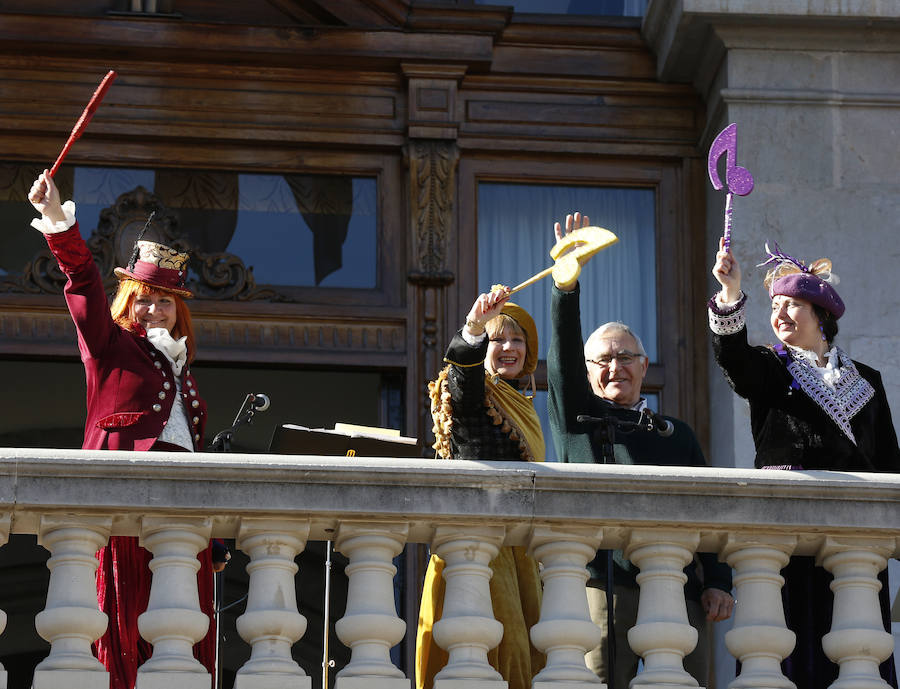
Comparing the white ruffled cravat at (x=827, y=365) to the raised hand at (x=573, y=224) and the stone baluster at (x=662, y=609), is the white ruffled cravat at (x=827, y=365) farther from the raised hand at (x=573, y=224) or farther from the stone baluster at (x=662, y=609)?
the stone baluster at (x=662, y=609)

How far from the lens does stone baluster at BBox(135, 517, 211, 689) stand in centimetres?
551

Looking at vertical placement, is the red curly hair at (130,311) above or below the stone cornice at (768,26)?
below

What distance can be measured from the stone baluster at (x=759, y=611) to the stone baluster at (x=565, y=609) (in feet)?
1.30

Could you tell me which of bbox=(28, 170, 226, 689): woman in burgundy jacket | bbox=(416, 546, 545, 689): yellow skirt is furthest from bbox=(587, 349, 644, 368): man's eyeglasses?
bbox=(28, 170, 226, 689): woman in burgundy jacket

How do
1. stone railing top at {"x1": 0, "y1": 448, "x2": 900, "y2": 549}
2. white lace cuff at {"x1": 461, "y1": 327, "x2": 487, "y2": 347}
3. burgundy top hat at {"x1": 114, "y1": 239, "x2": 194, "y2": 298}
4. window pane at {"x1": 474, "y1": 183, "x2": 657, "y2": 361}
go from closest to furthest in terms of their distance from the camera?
stone railing top at {"x1": 0, "y1": 448, "x2": 900, "y2": 549} < white lace cuff at {"x1": 461, "y1": 327, "x2": 487, "y2": 347} < burgundy top hat at {"x1": 114, "y1": 239, "x2": 194, "y2": 298} < window pane at {"x1": 474, "y1": 183, "x2": 657, "y2": 361}

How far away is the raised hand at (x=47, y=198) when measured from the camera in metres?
6.24

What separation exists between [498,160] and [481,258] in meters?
0.47

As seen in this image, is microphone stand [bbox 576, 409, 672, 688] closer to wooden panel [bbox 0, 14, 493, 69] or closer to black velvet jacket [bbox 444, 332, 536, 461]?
black velvet jacket [bbox 444, 332, 536, 461]

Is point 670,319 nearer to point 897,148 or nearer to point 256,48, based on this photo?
point 897,148

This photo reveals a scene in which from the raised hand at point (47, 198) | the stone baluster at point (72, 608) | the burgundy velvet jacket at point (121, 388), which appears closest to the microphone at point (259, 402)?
the burgundy velvet jacket at point (121, 388)

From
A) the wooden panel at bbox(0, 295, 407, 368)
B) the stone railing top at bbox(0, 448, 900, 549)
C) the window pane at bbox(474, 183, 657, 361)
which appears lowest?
the stone railing top at bbox(0, 448, 900, 549)

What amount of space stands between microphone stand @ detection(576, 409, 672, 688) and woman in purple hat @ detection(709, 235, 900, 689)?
281mm

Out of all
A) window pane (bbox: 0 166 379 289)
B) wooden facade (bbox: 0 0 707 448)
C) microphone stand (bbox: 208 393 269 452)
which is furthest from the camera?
window pane (bbox: 0 166 379 289)

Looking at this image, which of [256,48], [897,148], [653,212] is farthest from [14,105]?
[897,148]
